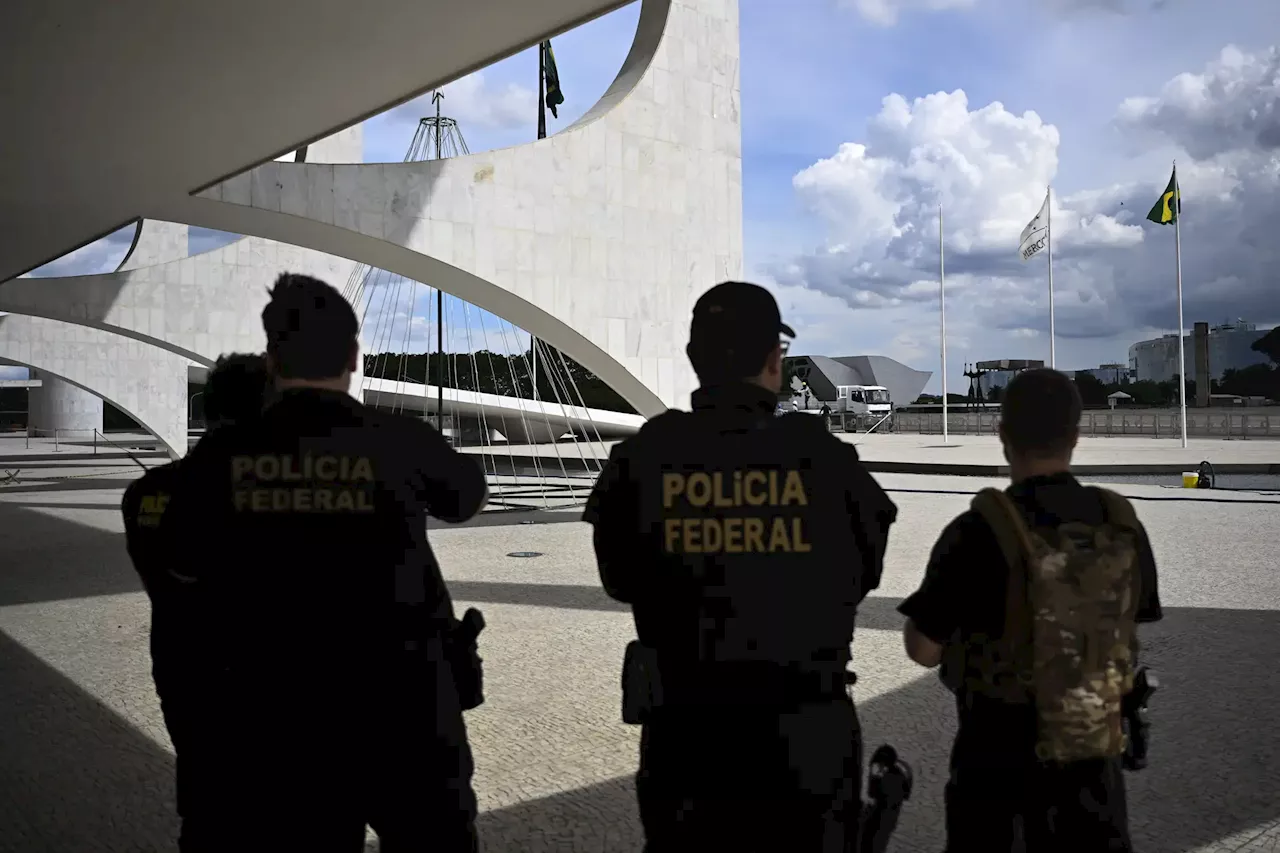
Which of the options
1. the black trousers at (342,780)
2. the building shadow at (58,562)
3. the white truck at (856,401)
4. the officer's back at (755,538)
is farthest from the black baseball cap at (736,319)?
the white truck at (856,401)

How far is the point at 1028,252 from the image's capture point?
21.8 m

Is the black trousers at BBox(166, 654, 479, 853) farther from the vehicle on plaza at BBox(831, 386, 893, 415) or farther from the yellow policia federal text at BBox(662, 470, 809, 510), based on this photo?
the vehicle on plaza at BBox(831, 386, 893, 415)

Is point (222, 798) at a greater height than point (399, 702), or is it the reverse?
point (399, 702)

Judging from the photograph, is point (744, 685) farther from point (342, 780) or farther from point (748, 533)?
point (342, 780)

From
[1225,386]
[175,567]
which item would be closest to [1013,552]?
[175,567]

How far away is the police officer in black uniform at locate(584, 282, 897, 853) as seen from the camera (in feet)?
5.39

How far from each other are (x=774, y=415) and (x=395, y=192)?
29.3 feet

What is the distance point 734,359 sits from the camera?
5.80 feet

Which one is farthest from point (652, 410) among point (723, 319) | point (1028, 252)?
→ point (1028, 252)

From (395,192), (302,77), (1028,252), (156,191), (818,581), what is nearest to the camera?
(818,581)

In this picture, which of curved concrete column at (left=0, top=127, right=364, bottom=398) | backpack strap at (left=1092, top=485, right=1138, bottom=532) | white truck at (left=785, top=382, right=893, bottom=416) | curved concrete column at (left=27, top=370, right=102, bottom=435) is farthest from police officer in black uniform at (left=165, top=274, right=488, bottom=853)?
curved concrete column at (left=27, top=370, right=102, bottom=435)

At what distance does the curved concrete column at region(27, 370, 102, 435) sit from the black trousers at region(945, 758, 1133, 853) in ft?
140

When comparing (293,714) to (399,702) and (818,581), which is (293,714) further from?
Answer: (818,581)

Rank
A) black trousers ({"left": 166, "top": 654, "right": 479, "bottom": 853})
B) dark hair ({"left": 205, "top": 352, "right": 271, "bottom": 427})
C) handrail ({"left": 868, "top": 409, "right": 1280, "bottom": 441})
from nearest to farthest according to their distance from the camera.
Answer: black trousers ({"left": 166, "top": 654, "right": 479, "bottom": 853}) < dark hair ({"left": 205, "top": 352, "right": 271, "bottom": 427}) < handrail ({"left": 868, "top": 409, "right": 1280, "bottom": 441})
